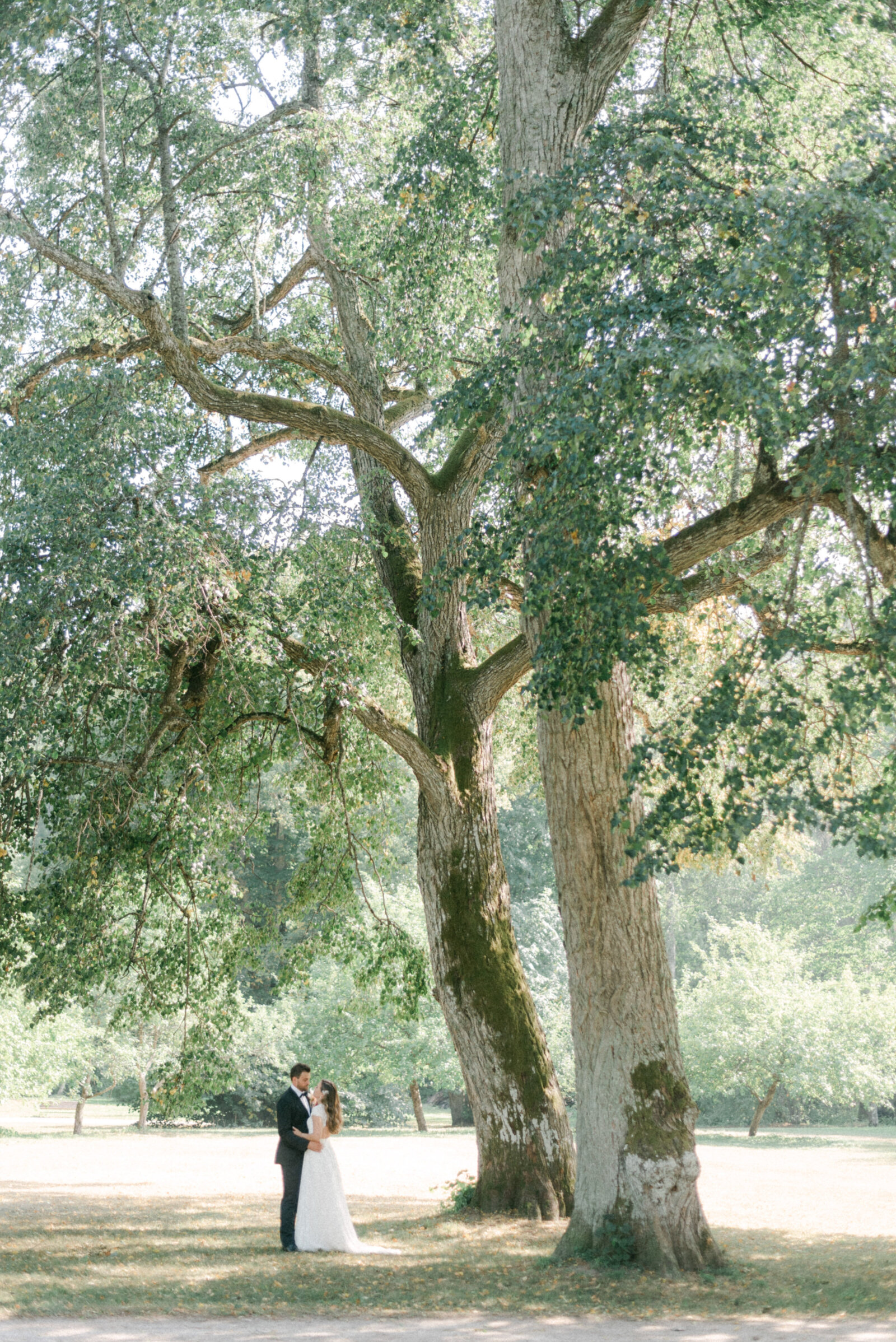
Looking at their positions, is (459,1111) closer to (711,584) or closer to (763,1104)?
(763,1104)

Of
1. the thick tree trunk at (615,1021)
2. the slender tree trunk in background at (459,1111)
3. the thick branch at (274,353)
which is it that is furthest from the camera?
the slender tree trunk in background at (459,1111)

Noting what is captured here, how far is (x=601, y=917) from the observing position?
29.7 feet

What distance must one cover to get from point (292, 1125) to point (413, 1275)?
1780 millimetres

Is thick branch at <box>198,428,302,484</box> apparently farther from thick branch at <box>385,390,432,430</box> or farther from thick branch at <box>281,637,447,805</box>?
thick branch at <box>281,637,447,805</box>

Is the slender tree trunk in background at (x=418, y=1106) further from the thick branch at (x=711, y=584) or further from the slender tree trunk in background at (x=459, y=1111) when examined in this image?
the thick branch at (x=711, y=584)

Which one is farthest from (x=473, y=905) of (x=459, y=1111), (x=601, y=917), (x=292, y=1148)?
(x=459, y=1111)

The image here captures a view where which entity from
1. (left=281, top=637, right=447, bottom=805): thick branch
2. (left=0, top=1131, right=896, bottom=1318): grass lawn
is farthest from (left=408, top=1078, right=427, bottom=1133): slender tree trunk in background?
(left=281, top=637, right=447, bottom=805): thick branch

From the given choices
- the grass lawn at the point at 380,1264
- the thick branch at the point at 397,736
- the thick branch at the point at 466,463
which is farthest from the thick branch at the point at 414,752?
the grass lawn at the point at 380,1264

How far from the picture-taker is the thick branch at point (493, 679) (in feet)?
36.8

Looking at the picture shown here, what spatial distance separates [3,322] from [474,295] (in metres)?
4.65

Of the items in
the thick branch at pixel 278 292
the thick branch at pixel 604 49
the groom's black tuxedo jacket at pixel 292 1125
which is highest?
the thick branch at pixel 278 292

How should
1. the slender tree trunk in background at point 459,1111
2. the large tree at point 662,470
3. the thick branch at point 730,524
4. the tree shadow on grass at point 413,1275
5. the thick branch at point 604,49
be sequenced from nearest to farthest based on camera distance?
the large tree at point 662,470 < the tree shadow on grass at point 413,1275 < the thick branch at point 730,524 < the thick branch at point 604,49 < the slender tree trunk in background at point 459,1111

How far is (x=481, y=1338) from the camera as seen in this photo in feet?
21.0

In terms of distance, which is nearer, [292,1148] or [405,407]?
[292,1148]
